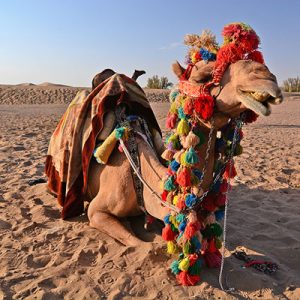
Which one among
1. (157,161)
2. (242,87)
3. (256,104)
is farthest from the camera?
(157,161)

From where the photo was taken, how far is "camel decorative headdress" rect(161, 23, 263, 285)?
256cm

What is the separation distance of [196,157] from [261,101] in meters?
0.55

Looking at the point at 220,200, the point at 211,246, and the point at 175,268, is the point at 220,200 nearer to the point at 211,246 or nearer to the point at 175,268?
the point at 211,246

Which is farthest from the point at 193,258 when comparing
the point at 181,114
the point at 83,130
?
the point at 83,130

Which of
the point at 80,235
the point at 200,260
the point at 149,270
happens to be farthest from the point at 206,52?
the point at 80,235

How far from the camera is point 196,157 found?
104 inches

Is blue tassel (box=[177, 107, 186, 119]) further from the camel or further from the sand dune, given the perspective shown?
the sand dune

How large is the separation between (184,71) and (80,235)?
185cm

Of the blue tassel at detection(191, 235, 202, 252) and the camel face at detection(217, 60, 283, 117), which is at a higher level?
the camel face at detection(217, 60, 283, 117)

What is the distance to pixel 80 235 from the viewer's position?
3844 millimetres

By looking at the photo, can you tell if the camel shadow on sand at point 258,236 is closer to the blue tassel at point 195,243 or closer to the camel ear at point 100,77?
the blue tassel at point 195,243

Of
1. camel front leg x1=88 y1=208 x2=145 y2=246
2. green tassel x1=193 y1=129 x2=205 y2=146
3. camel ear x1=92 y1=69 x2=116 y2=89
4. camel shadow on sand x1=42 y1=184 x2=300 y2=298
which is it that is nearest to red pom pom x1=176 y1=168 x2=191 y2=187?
green tassel x1=193 y1=129 x2=205 y2=146

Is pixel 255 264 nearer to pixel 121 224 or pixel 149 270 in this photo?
pixel 149 270

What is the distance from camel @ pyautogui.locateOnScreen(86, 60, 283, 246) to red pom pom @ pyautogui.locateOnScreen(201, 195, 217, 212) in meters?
0.13
